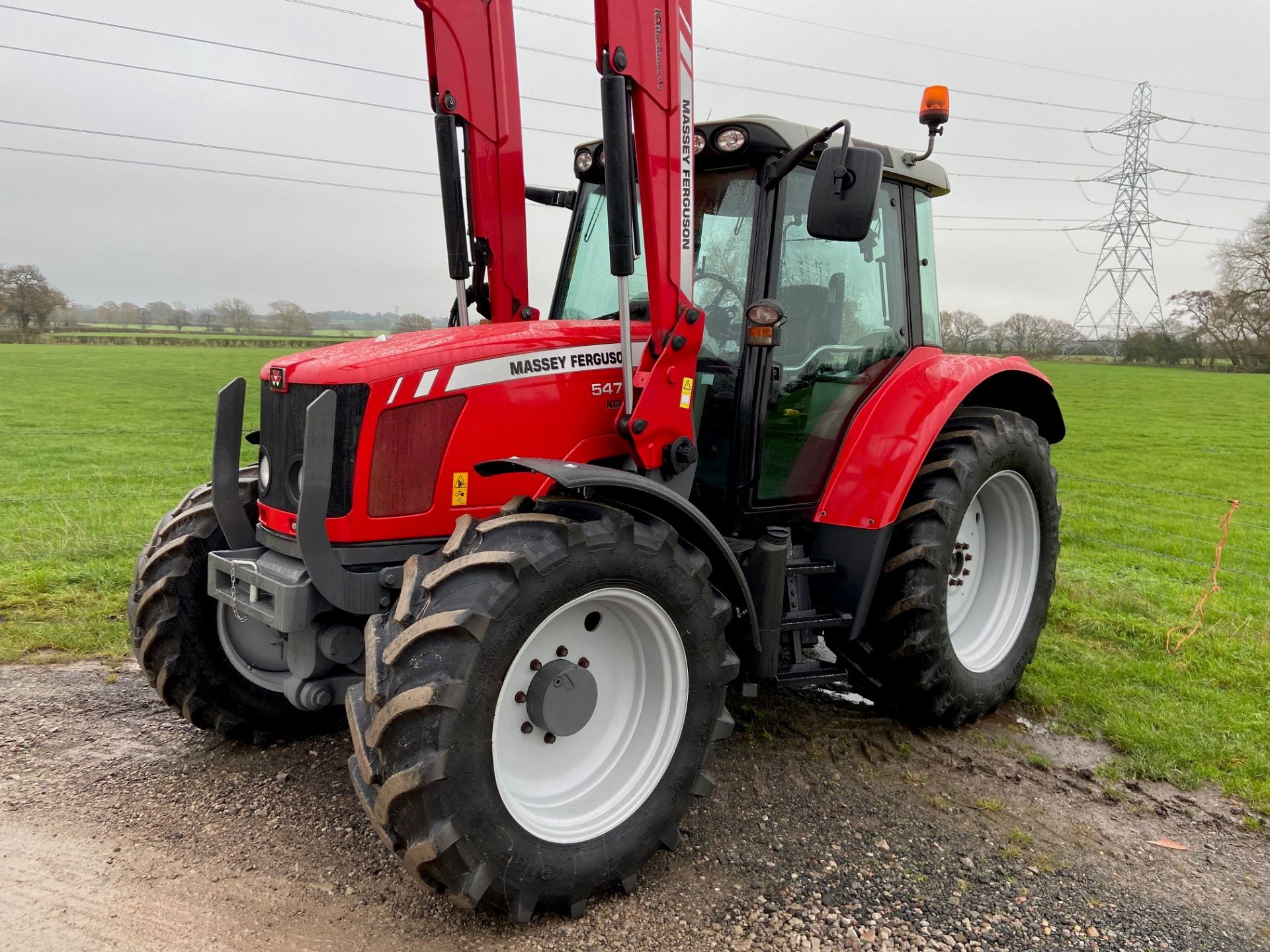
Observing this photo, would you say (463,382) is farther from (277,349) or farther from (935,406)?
(277,349)

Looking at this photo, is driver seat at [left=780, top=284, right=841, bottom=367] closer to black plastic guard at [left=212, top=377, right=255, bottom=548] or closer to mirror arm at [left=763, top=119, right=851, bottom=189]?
mirror arm at [left=763, top=119, right=851, bottom=189]

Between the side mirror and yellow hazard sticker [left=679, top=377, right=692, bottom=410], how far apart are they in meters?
0.67

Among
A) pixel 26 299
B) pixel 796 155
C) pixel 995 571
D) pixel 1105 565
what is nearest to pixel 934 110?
pixel 796 155

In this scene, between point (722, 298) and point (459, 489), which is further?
point (722, 298)

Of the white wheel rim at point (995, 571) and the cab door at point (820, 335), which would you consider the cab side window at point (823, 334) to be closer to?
the cab door at point (820, 335)

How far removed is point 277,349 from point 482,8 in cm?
3467

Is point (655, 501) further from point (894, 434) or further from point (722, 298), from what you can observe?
point (894, 434)

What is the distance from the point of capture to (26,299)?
40.5m

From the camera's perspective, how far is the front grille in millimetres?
2924

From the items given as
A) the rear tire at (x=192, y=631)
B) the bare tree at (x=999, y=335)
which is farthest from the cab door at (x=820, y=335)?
the bare tree at (x=999, y=335)

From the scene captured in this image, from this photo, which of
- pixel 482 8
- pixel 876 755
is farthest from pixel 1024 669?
pixel 482 8

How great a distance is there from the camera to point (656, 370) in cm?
327

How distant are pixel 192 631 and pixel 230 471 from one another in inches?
25.9

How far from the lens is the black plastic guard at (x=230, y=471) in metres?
3.48
